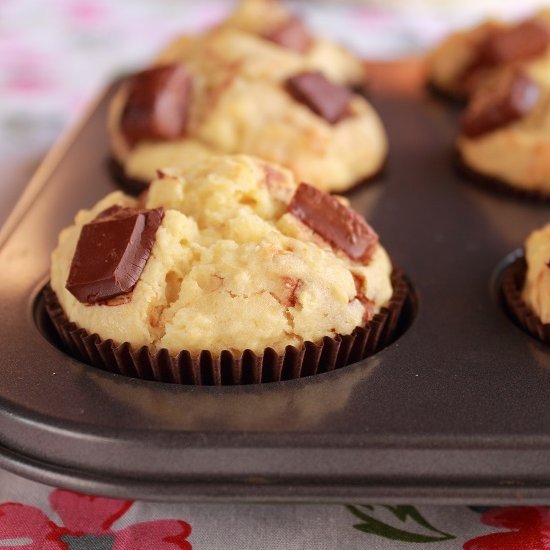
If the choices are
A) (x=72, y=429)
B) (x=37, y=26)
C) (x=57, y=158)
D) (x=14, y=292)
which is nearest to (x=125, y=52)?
(x=37, y=26)

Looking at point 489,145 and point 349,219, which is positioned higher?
point 349,219

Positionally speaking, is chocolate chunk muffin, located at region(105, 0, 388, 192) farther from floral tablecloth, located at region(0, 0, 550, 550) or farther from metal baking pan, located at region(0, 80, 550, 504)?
metal baking pan, located at region(0, 80, 550, 504)

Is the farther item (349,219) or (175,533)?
(349,219)

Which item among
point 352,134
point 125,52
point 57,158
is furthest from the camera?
point 125,52

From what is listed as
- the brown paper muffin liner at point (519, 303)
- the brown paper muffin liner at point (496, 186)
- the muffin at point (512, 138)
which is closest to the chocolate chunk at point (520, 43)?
the muffin at point (512, 138)

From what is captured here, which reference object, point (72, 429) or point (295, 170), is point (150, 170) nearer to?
point (295, 170)

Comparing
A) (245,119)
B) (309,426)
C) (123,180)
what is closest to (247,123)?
(245,119)

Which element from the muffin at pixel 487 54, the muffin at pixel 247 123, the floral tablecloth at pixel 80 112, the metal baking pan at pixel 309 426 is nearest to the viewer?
the metal baking pan at pixel 309 426

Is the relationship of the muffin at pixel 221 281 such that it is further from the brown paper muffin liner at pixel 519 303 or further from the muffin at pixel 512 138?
the muffin at pixel 512 138
